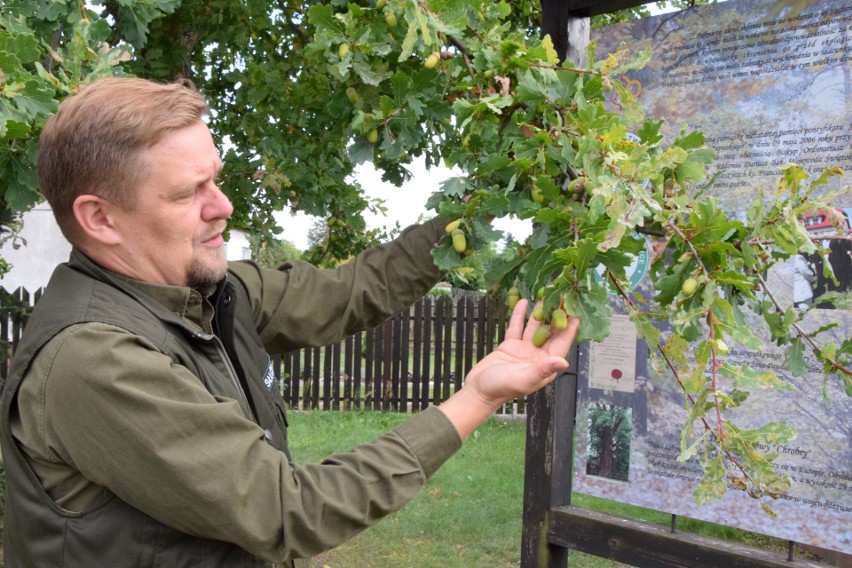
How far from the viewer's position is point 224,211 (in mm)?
1766

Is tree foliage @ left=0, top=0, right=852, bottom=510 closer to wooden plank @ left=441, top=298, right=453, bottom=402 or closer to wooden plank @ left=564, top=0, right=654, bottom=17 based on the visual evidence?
wooden plank @ left=564, top=0, right=654, bottom=17

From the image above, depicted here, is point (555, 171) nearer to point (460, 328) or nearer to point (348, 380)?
point (460, 328)

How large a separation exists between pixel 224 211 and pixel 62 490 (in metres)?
0.64

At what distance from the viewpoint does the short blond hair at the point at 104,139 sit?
1618 mm

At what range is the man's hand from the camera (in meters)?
1.62

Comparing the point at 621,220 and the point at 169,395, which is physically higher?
the point at 621,220

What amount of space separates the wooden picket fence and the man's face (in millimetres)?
8348

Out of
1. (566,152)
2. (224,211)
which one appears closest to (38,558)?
(224,211)

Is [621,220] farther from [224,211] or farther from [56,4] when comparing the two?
[56,4]

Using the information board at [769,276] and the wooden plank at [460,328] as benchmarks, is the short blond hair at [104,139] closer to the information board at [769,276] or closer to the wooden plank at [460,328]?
the information board at [769,276]

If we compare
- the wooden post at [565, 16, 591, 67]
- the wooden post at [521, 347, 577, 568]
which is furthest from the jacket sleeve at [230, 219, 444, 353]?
the wooden post at [565, 16, 591, 67]

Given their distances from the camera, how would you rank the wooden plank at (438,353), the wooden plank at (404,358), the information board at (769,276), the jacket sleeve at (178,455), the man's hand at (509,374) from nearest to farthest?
1. the jacket sleeve at (178,455)
2. the man's hand at (509,374)
3. the information board at (769,276)
4. the wooden plank at (438,353)
5. the wooden plank at (404,358)

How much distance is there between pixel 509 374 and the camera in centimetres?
164

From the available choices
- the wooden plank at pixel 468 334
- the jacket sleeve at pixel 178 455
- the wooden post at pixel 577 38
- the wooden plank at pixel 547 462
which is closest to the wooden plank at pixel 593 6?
the wooden post at pixel 577 38
